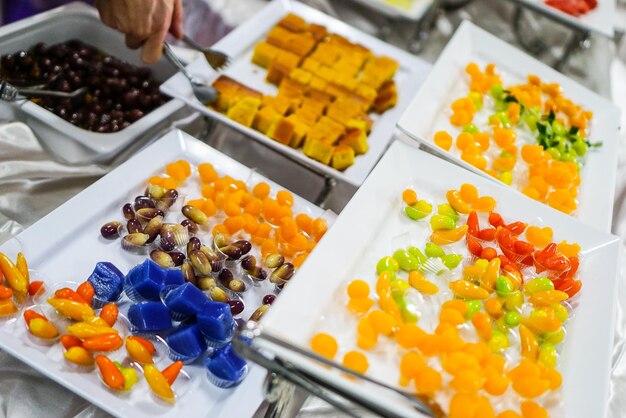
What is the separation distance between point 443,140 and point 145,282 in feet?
1.88

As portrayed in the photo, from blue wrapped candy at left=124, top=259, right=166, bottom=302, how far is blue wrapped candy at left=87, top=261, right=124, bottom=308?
11 millimetres

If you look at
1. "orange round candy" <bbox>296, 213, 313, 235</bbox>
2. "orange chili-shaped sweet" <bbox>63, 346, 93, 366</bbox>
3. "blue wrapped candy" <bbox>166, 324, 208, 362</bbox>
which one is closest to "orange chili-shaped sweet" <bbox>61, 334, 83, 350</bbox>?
"orange chili-shaped sweet" <bbox>63, 346, 93, 366</bbox>

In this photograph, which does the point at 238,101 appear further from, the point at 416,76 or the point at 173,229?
the point at 416,76

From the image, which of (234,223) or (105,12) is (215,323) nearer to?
(234,223)

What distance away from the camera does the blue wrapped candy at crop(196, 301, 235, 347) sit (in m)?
0.67

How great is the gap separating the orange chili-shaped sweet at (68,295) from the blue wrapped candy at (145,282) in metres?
0.06

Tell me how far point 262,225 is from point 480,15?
130 cm

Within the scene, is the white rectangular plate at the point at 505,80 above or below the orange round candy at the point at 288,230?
above

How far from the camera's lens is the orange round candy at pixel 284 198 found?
922 mm

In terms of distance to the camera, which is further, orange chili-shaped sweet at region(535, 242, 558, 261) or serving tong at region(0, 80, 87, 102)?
serving tong at region(0, 80, 87, 102)

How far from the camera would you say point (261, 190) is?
933 mm

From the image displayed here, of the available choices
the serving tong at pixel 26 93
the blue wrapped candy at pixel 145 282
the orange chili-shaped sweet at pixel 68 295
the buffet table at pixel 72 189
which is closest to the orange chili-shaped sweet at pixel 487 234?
the buffet table at pixel 72 189

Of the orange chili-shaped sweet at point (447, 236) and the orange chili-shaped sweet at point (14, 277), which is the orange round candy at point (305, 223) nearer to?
the orange chili-shaped sweet at point (447, 236)

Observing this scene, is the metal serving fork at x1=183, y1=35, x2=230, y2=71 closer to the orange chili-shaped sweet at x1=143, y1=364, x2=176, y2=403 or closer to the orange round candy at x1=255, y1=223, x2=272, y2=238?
the orange round candy at x1=255, y1=223, x2=272, y2=238
